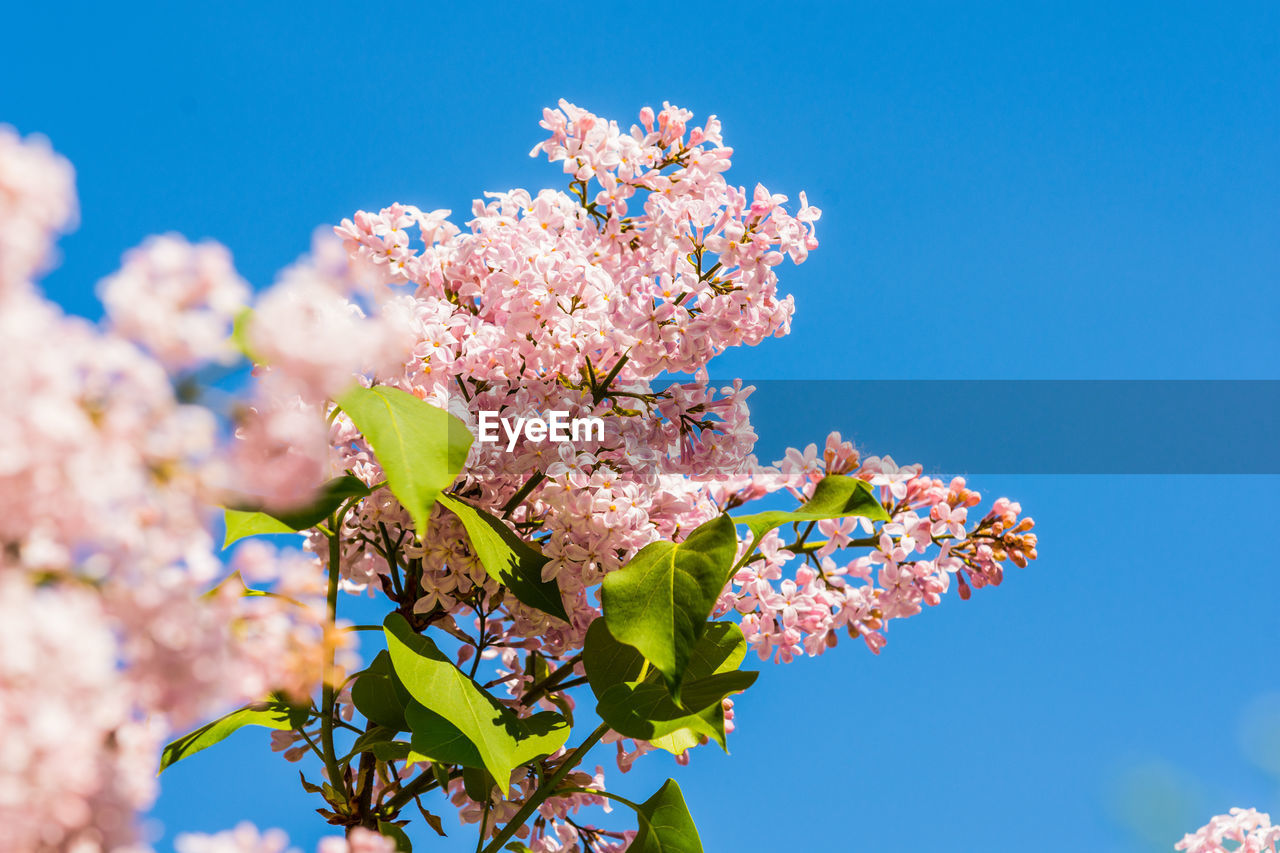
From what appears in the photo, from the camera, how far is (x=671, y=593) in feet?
2.22

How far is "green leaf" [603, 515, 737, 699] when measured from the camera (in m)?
0.64

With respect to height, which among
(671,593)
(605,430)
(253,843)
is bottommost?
(253,843)

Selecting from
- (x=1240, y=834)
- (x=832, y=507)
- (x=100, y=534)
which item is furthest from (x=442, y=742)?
(x=1240, y=834)

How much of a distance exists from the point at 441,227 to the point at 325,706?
18.8 inches

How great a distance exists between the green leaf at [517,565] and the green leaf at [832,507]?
0.61ft

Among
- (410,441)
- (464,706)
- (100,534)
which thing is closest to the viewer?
(100,534)

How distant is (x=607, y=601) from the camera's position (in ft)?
2.20

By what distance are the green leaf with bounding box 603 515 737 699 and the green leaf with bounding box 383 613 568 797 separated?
0.12 meters

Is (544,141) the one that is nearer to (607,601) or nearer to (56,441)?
(607,601)

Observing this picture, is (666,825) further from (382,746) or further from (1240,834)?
(1240,834)

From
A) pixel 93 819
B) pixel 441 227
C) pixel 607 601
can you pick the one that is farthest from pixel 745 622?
pixel 93 819

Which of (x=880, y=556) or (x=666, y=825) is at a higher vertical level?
(x=880, y=556)

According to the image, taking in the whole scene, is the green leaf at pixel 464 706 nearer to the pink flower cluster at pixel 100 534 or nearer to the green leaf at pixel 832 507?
the green leaf at pixel 832 507

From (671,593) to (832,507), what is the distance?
131mm
